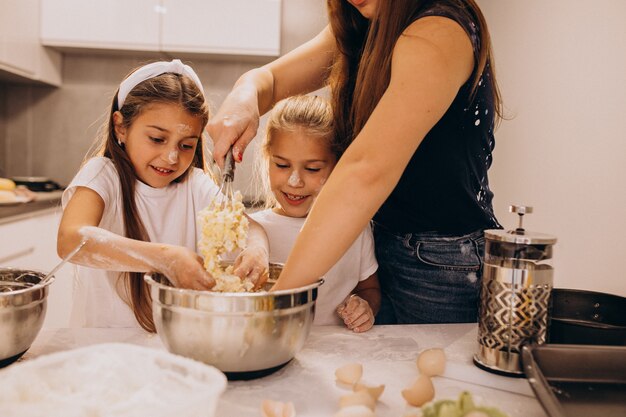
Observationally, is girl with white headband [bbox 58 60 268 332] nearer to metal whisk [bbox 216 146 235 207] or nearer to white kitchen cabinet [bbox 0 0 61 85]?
metal whisk [bbox 216 146 235 207]

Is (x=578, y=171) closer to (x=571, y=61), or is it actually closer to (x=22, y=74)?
(x=571, y=61)

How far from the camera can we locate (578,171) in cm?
217

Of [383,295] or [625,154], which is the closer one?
[383,295]

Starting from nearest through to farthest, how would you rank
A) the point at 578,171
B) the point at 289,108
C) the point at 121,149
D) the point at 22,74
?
the point at 121,149
the point at 289,108
the point at 578,171
the point at 22,74

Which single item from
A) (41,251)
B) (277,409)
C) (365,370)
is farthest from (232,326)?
(41,251)

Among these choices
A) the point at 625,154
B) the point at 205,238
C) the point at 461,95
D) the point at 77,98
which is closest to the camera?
the point at 205,238

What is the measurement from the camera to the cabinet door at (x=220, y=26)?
2.95 metres

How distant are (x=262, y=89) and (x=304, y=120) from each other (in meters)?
0.22

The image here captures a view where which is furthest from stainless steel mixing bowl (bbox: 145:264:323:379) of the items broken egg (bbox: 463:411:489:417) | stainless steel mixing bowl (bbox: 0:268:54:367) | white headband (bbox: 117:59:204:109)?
white headband (bbox: 117:59:204:109)

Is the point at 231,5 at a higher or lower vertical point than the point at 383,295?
higher

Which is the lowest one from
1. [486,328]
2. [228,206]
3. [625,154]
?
[486,328]

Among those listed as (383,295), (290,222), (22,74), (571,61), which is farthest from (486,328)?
(22,74)

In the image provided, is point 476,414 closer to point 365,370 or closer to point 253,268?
point 365,370

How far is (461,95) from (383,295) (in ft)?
2.09
